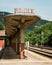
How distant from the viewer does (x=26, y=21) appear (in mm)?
31219

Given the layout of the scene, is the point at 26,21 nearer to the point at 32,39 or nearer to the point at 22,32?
the point at 22,32

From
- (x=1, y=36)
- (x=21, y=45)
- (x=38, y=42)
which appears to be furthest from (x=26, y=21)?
(x=38, y=42)

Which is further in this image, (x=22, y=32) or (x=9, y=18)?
(x=22, y=32)

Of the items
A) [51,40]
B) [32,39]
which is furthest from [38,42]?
[51,40]

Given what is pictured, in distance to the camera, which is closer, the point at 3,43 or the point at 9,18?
the point at 9,18

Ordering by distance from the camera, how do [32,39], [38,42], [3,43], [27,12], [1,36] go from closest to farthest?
1. [27,12]
2. [1,36]
3. [3,43]
4. [38,42]
5. [32,39]

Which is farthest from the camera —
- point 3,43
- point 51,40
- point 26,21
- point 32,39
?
point 32,39

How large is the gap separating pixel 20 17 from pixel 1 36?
6062 cm

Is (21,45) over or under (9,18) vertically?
under

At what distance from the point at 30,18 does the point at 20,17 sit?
41.9 inches

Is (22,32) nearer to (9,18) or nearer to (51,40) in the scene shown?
(9,18)

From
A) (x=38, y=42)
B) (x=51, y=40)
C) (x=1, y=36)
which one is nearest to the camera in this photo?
(x=51, y=40)

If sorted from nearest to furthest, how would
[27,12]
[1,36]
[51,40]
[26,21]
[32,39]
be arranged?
[27,12] → [26,21] → [51,40] → [1,36] → [32,39]

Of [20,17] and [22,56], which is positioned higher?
[20,17]
